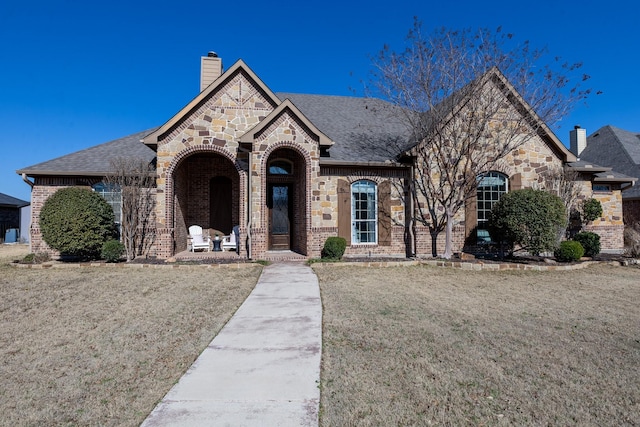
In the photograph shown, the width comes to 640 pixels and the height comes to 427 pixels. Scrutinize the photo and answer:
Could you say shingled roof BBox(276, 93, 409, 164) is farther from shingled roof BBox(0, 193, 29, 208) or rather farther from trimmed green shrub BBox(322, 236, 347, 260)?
shingled roof BBox(0, 193, 29, 208)

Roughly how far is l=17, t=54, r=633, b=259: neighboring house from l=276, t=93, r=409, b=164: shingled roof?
0.09 metres

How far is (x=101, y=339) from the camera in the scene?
4.86 metres

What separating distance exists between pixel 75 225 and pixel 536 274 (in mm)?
13956

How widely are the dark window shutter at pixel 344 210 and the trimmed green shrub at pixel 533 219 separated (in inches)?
203

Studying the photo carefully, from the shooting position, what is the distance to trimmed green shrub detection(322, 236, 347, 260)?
1172cm

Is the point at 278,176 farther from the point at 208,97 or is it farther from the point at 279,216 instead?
the point at 208,97

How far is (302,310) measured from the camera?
246 inches

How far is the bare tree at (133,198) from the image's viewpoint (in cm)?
1176

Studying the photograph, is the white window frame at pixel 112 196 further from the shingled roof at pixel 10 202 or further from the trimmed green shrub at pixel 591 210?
the shingled roof at pixel 10 202

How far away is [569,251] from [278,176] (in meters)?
10.5

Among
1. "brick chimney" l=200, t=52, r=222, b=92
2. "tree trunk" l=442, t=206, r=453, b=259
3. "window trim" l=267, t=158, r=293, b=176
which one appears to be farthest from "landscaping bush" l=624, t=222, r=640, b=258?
"brick chimney" l=200, t=52, r=222, b=92

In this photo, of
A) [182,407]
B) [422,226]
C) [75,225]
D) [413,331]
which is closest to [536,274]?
[422,226]

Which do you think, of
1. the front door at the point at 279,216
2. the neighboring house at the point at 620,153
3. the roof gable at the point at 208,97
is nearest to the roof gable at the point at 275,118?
the roof gable at the point at 208,97

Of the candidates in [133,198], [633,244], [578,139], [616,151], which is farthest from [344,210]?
[578,139]
